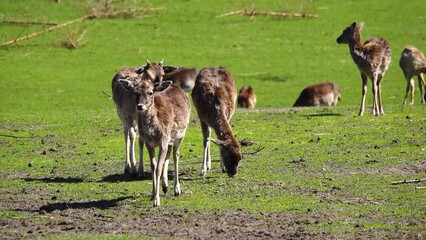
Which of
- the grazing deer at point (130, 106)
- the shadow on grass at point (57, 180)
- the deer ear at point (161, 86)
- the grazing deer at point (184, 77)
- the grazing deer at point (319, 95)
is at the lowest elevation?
the grazing deer at point (319, 95)

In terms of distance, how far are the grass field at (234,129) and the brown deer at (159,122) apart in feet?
1.43

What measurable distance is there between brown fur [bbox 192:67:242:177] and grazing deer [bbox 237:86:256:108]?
1033 centimetres

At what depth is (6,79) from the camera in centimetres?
2922

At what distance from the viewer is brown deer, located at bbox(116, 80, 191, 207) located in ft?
41.2

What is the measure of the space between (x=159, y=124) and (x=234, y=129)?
23.0ft

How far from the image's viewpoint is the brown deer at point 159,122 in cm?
1255

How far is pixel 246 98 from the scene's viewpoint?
26.3 m

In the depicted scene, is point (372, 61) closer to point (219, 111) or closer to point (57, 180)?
point (219, 111)

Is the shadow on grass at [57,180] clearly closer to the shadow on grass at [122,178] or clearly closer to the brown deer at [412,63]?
the shadow on grass at [122,178]

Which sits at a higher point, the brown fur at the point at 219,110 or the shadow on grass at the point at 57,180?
the brown fur at the point at 219,110

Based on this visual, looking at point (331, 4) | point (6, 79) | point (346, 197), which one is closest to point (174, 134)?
point (346, 197)

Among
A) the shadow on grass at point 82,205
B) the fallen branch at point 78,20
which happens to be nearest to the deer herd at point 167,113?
the shadow on grass at point 82,205

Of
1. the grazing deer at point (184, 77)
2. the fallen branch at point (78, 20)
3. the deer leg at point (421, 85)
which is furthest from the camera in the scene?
the fallen branch at point (78, 20)

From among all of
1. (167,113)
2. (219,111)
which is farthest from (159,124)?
(219,111)
